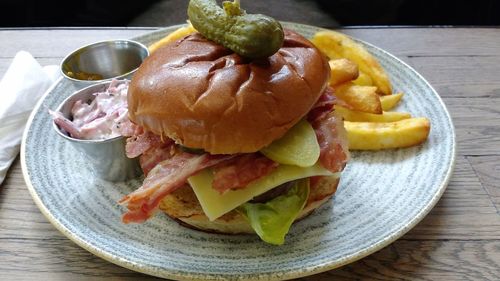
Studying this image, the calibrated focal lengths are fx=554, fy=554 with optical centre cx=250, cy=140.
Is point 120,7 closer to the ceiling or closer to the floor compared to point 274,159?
closer to the floor

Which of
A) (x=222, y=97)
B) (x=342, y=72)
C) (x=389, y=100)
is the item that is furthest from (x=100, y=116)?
(x=389, y=100)

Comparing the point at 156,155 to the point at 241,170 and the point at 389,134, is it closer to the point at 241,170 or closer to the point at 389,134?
the point at 241,170

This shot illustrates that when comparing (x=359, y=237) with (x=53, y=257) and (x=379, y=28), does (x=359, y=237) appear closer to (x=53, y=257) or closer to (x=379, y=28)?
(x=53, y=257)

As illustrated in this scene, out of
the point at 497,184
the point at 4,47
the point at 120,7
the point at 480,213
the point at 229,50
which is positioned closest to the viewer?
the point at 229,50

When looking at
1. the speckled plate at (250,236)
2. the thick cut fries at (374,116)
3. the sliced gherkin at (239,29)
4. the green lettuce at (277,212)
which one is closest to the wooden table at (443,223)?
the speckled plate at (250,236)

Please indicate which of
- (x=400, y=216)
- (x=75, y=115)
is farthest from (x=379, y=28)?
(x=75, y=115)

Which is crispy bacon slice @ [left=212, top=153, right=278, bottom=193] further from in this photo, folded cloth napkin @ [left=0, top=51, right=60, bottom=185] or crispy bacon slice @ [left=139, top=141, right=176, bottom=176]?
folded cloth napkin @ [left=0, top=51, right=60, bottom=185]

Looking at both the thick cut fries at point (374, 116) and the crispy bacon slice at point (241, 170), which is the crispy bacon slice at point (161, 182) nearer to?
the crispy bacon slice at point (241, 170)

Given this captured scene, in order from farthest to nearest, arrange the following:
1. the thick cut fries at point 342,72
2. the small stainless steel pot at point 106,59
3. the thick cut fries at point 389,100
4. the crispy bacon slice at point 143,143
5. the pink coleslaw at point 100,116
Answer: the small stainless steel pot at point 106,59 < the thick cut fries at point 389,100 < the thick cut fries at point 342,72 < the pink coleslaw at point 100,116 < the crispy bacon slice at point 143,143
